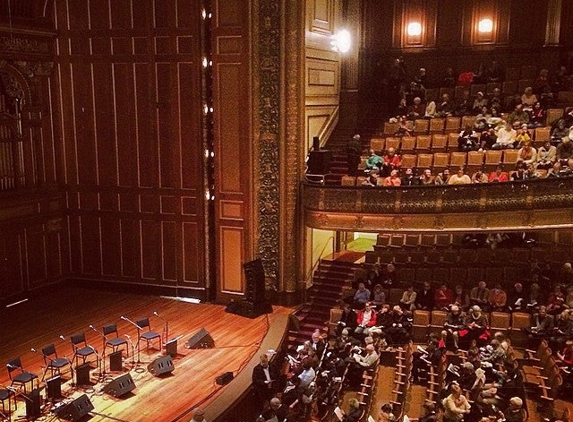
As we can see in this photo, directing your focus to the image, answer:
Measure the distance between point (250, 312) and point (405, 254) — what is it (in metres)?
3.11

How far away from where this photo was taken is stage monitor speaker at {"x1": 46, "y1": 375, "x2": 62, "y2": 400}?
8117 mm

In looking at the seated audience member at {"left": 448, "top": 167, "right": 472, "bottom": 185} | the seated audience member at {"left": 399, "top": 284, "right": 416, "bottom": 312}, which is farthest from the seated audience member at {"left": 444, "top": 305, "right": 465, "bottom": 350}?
the seated audience member at {"left": 448, "top": 167, "right": 472, "bottom": 185}

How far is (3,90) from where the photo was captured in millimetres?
11844

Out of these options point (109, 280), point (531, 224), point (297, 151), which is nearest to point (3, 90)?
point (109, 280)

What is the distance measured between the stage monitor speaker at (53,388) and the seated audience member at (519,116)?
910 cm

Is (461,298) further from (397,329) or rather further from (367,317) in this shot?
(367,317)

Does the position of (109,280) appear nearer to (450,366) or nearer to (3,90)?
(3,90)

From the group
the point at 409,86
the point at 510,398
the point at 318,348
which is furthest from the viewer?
the point at 409,86

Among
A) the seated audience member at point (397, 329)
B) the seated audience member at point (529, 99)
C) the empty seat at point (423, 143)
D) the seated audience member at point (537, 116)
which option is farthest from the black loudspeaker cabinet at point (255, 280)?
the seated audience member at point (529, 99)

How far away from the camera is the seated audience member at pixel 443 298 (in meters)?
10.5

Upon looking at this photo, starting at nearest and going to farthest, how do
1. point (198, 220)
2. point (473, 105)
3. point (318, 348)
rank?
point (318, 348) < point (198, 220) < point (473, 105)

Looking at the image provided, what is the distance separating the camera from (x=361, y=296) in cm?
1078

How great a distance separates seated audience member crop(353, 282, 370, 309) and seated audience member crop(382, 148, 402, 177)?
2221mm

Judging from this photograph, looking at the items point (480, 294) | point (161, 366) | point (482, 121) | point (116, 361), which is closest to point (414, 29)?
point (482, 121)
